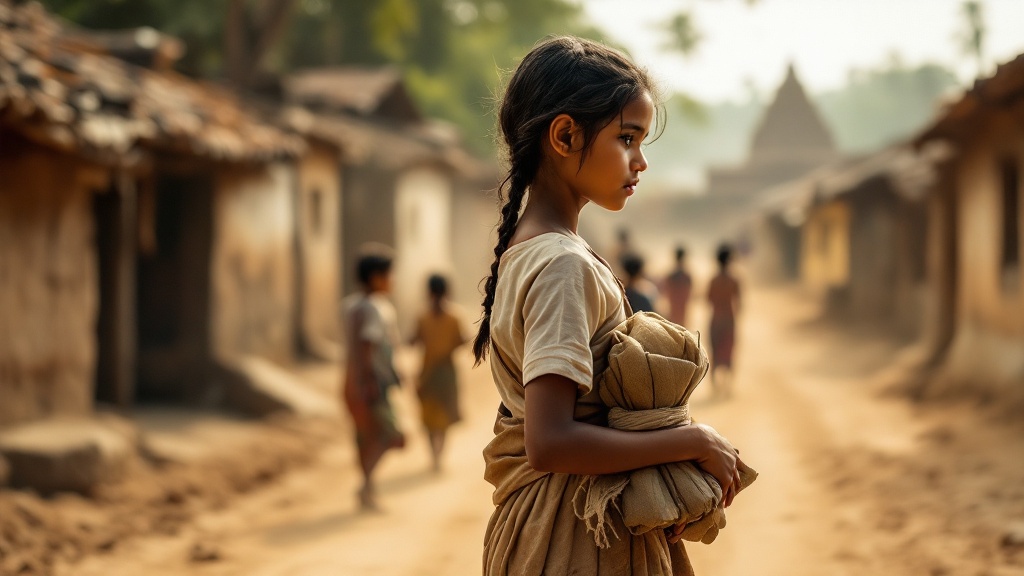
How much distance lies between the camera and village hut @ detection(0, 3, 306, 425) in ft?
22.5

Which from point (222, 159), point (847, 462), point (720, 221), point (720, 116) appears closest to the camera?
point (847, 462)

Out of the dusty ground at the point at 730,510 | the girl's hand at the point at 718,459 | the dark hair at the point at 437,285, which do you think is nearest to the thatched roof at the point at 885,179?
the dusty ground at the point at 730,510

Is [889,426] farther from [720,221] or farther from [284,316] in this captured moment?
[720,221]

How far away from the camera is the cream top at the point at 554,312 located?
1.70 m

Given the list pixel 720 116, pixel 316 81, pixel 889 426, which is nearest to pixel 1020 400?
pixel 889 426

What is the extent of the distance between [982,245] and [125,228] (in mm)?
7987

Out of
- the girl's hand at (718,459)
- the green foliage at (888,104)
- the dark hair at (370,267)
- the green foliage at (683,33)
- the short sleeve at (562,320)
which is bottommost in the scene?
the girl's hand at (718,459)

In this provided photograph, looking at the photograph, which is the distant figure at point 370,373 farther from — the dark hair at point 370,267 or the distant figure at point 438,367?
the distant figure at point 438,367

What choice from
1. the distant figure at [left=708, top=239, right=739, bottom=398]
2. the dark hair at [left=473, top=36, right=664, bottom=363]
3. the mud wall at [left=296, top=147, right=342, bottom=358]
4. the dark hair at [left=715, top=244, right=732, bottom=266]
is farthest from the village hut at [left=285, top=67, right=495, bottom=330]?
the dark hair at [left=473, top=36, right=664, bottom=363]

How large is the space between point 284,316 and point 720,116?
324 feet

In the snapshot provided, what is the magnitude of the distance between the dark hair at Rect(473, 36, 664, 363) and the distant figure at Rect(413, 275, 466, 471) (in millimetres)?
6132

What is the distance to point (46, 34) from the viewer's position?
27.8ft

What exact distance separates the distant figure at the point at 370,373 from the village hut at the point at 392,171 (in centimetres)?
656

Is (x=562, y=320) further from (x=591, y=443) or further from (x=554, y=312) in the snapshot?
(x=591, y=443)
